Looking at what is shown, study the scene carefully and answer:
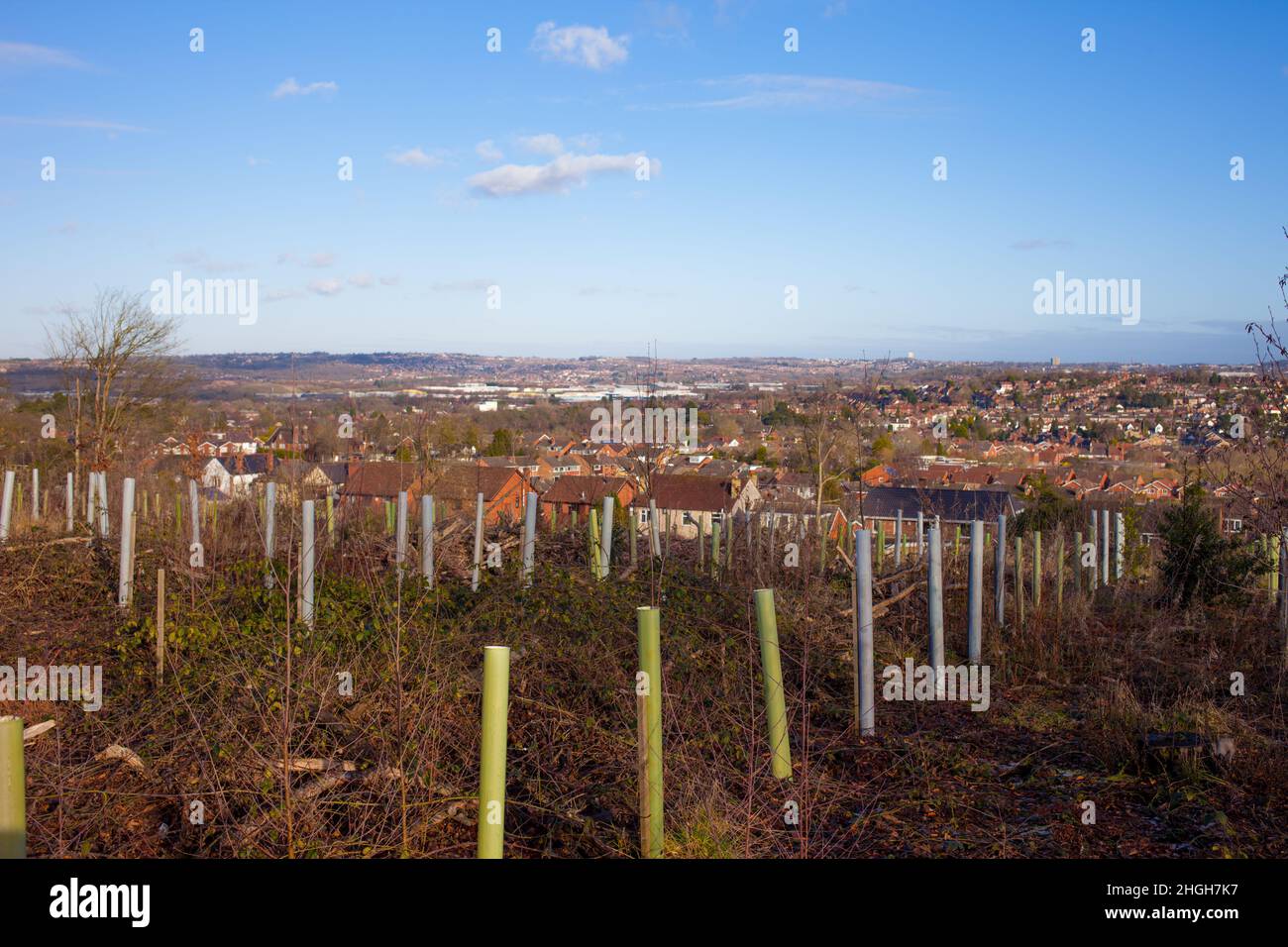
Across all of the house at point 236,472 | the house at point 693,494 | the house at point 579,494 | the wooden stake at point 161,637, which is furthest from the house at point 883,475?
the wooden stake at point 161,637

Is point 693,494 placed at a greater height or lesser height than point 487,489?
lesser

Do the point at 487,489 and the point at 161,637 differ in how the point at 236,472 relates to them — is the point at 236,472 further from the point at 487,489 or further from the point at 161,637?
the point at 161,637

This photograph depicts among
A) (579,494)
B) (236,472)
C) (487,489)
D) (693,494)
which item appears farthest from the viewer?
(693,494)

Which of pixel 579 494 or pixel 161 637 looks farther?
pixel 579 494

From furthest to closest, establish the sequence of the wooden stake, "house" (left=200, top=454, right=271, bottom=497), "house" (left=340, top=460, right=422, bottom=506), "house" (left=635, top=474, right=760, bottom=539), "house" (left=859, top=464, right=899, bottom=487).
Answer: "house" (left=635, top=474, right=760, bottom=539), "house" (left=859, top=464, right=899, bottom=487), "house" (left=340, top=460, right=422, bottom=506), "house" (left=200, top=454, right=271, bottom=497), the wooden stake

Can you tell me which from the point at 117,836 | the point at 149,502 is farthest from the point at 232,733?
the point at 149,502

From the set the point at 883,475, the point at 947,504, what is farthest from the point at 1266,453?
the point at 947,504

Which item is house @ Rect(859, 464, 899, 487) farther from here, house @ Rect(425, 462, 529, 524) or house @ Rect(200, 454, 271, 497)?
house @ Rect(200, 454, 271, 497)

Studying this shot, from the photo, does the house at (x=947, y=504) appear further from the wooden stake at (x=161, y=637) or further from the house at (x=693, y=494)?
the wooden stake at (x=161, y=637)

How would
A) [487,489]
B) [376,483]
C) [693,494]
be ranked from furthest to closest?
[693,494] < [487,489] < [376,483]

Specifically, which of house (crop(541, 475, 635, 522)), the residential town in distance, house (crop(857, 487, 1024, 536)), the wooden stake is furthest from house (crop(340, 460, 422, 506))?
house (crop(857, 487, 1024, 536))
